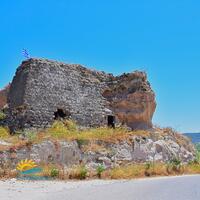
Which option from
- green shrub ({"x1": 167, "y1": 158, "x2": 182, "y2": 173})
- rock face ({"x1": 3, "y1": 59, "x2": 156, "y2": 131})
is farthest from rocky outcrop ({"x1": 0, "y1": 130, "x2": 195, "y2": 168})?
rock face ({"x1": 3, "y1": 59, "x2": 156, "y2": 131})

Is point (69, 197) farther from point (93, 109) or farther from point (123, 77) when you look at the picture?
point (123, 77)

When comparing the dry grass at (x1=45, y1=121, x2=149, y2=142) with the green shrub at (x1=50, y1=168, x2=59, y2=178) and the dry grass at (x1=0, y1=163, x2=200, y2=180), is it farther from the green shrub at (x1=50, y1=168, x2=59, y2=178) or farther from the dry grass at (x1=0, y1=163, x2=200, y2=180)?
the green shrub at (x1=50, y1=168, x2=59, y2=178)

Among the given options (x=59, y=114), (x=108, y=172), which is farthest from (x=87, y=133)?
(x=108, y=172)

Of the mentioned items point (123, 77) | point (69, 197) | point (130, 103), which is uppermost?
point (123, 77)

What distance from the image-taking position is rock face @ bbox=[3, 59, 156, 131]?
84.0 ft

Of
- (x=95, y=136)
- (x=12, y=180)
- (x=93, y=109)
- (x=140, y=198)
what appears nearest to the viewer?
(x=140, y=198)

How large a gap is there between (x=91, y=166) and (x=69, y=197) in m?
10.8

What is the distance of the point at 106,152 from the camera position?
935 inches

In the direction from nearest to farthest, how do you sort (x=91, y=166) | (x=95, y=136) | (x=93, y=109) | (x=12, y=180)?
(x=12, y=180) → (x=91, y=166) → (x=95, y=136) → (x=93, y=109)

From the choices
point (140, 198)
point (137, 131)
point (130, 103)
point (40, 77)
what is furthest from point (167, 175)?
point (140, 198)

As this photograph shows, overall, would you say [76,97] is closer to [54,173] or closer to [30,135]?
[30,135]

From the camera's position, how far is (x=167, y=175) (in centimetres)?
2294

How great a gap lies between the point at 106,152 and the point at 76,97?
550 cm

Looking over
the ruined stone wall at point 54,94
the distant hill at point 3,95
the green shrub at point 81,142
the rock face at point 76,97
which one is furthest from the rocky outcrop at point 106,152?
the distant hill at point 3,95
